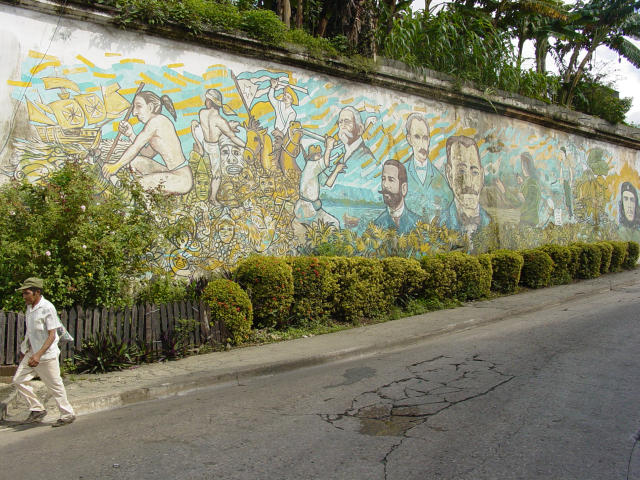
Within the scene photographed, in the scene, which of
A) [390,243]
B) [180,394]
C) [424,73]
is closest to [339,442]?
[180,394]

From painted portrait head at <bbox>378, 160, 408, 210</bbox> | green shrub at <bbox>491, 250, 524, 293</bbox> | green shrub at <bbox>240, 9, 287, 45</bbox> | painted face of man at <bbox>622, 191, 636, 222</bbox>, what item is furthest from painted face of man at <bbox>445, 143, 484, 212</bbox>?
painted face of man at <bbox>622, 191, 636, 222</bbox>

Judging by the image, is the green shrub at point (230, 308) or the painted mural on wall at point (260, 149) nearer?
the green shrub at point (230, 308)

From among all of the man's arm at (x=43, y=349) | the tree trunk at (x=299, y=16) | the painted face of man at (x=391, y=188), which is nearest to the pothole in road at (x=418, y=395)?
the man's arm at (x=43, y=349)

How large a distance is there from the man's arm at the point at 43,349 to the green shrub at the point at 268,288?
12.4ft

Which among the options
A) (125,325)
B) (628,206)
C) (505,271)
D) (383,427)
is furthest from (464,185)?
(628,206)

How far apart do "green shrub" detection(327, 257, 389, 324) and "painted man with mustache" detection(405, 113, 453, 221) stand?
11.7 feet

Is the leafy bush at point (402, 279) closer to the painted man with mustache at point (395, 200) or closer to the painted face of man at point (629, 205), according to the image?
the painted man with mustache at point (395, 200)

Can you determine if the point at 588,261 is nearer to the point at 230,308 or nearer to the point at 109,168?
the point at 230,308

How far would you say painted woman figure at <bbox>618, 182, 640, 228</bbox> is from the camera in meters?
21.9

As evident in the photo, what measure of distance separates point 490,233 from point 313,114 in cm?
736

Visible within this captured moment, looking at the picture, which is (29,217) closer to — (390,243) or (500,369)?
(500,369)

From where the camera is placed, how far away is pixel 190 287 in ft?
29.8

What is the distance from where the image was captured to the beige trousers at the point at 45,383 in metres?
5.35

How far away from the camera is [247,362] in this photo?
7312mm
